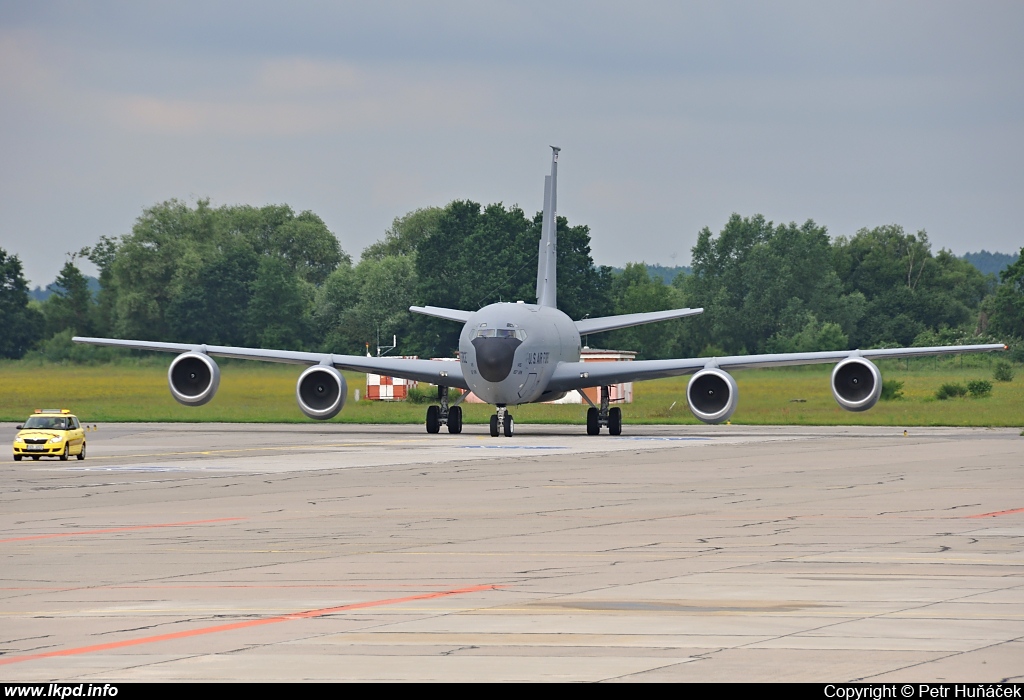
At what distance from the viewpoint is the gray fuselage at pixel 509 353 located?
152 ft

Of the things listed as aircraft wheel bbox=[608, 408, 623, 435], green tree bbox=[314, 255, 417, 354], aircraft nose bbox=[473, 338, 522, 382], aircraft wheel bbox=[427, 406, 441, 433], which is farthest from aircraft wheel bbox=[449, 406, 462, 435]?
green tree bbox=[314, 255, 417, 354]

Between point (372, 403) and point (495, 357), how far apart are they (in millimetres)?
29949

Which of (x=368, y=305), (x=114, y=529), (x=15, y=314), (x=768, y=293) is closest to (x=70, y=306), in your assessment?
(x=15, y=314)

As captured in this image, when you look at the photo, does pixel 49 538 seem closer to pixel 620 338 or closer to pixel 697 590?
pixel 697 590

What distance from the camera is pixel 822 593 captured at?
1405 cm

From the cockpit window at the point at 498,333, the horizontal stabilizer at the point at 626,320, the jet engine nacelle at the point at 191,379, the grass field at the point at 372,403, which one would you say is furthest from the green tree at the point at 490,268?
the cockpit window at the point at 498,333

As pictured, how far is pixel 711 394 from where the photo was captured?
46938 millimetres

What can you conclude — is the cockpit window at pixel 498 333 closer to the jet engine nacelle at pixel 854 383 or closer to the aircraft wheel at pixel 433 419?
the aircraft wheel at pixel 433 419

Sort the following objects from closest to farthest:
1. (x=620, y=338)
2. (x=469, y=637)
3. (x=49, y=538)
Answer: (x=469, y=637)
(x=49, y=538)
(x=620, y=338)

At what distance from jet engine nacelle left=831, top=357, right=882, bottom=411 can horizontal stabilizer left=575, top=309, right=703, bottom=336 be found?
15.6 ft

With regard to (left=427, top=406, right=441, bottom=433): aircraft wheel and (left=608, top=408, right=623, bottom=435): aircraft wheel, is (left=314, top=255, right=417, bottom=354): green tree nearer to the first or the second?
(left=427, top=406, right=441, bottom=433): aircraft wheel
